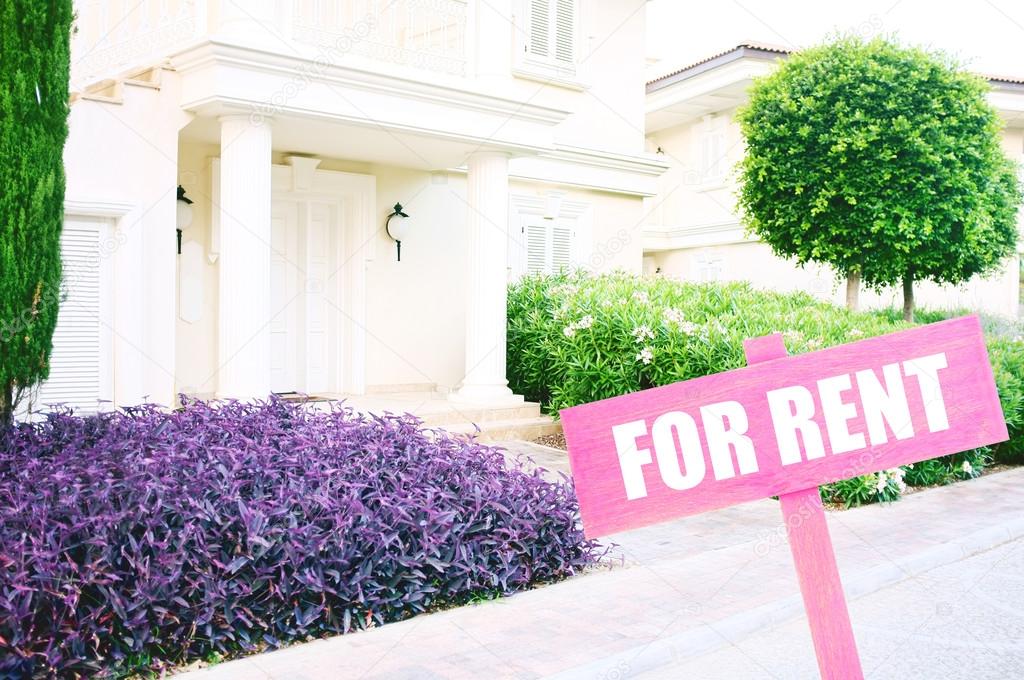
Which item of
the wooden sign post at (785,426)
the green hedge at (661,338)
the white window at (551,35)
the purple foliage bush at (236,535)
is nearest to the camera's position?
the wooden sign post at (785,426)

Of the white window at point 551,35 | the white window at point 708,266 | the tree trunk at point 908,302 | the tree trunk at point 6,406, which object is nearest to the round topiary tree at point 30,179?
the tree trunk at point 6,406

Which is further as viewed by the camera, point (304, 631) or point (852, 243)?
point (852, 243)

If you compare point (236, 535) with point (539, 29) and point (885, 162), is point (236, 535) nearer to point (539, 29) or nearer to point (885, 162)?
point (539, 29)

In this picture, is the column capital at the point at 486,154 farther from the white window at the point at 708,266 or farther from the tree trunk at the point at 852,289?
the white window at the point at 708,266

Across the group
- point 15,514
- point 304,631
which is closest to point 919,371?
point 304,631

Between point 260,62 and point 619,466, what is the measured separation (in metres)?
7.93

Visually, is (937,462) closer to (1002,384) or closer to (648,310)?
(1002,384)

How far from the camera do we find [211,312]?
11.2 metres

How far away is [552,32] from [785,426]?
12.9 m

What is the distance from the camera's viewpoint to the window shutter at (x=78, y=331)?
922cm

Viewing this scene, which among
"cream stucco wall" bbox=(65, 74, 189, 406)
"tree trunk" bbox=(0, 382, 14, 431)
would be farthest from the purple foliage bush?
"cream stucco wall" bbox=(65, 74, 189, 406)

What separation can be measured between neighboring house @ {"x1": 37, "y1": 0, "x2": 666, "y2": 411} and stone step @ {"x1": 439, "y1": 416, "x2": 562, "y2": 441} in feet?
1.27

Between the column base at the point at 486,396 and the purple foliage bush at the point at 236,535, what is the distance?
480 cm

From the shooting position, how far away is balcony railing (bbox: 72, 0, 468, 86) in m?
9.80
